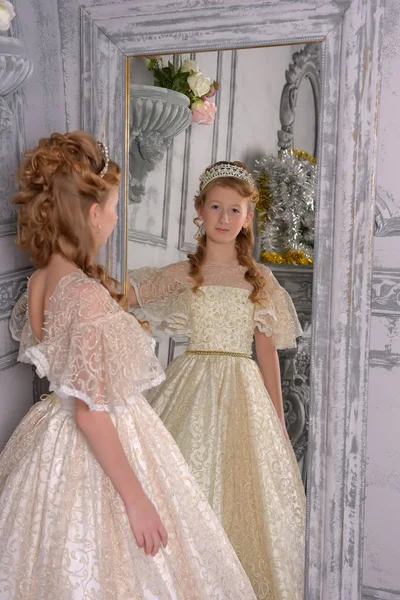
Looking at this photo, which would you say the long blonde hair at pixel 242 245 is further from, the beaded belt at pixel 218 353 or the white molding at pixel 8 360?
the white molding at pixel 8 360

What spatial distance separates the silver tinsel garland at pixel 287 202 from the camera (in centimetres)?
160

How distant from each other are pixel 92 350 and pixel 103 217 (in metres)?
0.33

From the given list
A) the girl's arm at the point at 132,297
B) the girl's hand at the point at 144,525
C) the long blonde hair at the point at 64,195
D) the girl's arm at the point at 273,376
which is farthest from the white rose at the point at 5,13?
the girl's hand at the point at 144,525

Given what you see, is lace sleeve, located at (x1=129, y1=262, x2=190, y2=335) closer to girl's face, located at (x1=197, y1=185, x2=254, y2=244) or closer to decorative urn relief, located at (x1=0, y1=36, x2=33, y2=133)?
girl's face, located at (x1=197, y1=185, x2=254, y2=244)

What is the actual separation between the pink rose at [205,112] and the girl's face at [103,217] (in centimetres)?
27

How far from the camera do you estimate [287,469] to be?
5.48 feet

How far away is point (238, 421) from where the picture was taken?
5.57 feet

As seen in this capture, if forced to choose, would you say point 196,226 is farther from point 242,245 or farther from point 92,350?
point 92,350

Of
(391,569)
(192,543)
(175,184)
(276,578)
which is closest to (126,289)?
(175,184)

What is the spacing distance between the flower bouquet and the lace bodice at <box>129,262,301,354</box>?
356 millimetres

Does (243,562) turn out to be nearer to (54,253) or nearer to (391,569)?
(391,569)

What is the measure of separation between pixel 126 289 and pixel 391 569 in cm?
92

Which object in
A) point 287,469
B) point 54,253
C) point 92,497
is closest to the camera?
point 92,497

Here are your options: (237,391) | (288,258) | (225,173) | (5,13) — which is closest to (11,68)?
(5,13)
